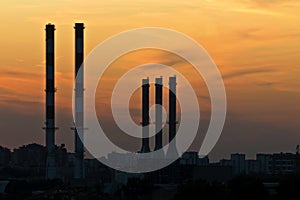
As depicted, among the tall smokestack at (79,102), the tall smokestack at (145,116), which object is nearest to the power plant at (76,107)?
the tall smokestack at (79,102)

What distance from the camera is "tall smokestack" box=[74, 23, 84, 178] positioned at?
47897mm

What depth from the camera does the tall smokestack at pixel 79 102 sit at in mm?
47897

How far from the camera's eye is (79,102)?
4756cm

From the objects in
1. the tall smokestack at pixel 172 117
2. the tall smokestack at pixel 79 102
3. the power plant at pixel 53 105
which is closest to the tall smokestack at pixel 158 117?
the tall smokestack at pixel 172 117

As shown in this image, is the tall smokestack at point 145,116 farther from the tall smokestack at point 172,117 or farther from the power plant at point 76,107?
the power plant at point 76,107

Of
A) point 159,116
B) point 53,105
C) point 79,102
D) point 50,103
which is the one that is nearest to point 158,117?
point 159,116

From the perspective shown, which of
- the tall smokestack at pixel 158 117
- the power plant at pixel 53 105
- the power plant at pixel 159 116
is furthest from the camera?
the tall smokestack at pixel 158 117

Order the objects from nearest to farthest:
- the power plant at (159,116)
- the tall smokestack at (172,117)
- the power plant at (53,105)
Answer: the power plant at (53,105) → the tall smokestack at (172,117) → the power plant at (159,116)

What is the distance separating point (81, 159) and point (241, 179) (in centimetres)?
1748

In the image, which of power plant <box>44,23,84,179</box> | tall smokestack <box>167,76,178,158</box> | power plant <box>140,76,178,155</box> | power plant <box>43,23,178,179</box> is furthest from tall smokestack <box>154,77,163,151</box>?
power plant <box>44,23,84,179</box>

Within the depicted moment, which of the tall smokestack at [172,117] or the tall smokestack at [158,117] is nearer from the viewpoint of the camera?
the tall smokestack at [172,117]

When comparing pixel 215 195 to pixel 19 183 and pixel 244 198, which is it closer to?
pixel 244 198

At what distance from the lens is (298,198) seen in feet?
101

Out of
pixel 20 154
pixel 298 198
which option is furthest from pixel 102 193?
pixel 20 154
